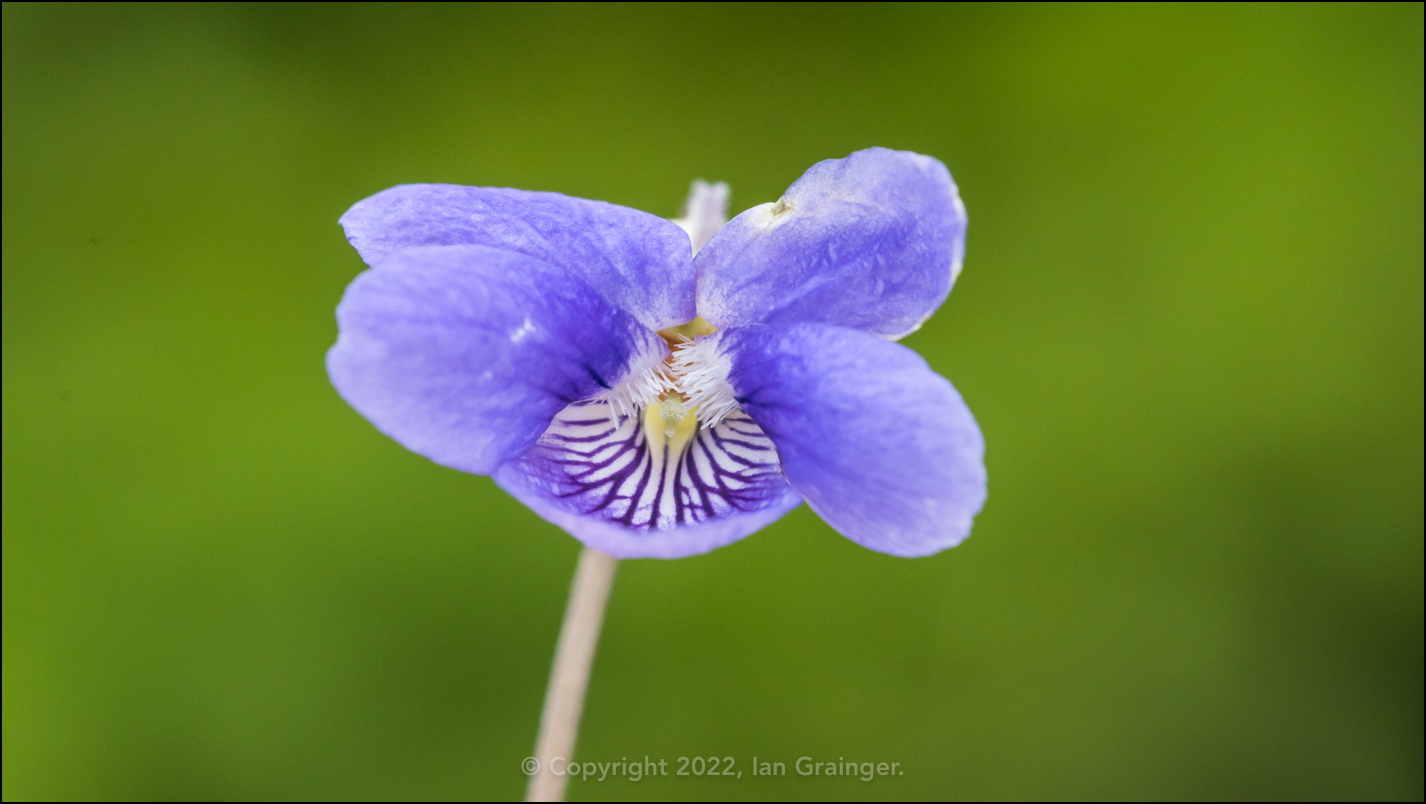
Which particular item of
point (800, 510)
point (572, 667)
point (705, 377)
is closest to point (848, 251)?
point (705, 377)

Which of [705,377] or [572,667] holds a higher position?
[705,377]

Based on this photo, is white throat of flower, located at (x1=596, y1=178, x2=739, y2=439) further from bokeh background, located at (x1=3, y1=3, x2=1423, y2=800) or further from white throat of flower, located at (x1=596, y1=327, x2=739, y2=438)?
bokeh background, located at (x1=3, y1=3, x2=1423, y2=800)

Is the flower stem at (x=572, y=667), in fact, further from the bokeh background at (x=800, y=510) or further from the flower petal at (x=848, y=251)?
the bokeh background at (x=800, y=510)

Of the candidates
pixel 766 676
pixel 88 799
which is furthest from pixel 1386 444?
pixel 88 799

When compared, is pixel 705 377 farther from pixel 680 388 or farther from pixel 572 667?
pixel 572 667

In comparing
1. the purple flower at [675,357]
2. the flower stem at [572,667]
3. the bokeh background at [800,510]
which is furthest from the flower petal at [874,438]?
the bokeh background at [800,510]

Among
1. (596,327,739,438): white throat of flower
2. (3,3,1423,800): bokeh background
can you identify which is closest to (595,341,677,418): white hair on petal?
(596,327,739,438): white throat of flower
